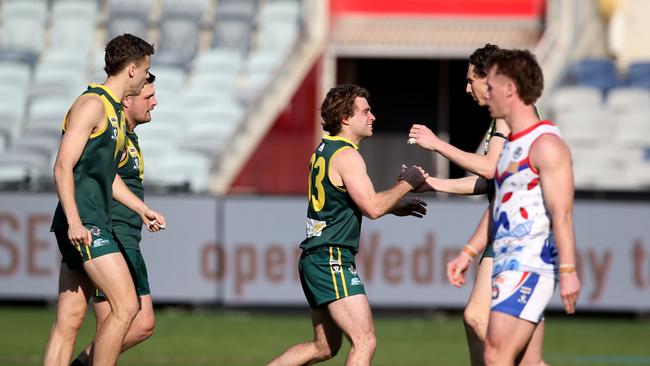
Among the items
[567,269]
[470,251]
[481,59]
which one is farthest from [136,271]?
[567,269]

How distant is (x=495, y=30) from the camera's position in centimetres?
2447

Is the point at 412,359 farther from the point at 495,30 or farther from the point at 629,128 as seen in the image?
the point at 495,30

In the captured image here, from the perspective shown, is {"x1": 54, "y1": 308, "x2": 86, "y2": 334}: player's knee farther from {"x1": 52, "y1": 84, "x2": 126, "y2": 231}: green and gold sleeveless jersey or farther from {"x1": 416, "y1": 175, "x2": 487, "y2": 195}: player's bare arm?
{"x1": 416, "y1": 175, "x2": 487, "y2": 195}: player's bare arm

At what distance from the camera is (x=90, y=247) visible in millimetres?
8836

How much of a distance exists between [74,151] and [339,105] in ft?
6.08

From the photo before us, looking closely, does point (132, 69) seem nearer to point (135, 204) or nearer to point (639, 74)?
point (135, 204)

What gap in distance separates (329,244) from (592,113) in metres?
13.8

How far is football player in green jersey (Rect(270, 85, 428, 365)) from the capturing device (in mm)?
8969

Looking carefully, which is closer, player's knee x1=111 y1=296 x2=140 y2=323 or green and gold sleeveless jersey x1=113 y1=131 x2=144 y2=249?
player's knee x1=111 y1=296 x2=140 y2=323

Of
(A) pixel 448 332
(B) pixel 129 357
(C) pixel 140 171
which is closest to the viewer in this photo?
(C) pixel 140 171

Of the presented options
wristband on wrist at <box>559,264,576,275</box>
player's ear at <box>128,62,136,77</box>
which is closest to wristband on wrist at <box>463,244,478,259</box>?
wristband on wrist at <box>559,264,576,275</box>

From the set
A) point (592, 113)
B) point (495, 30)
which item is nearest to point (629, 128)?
point (592, 113)

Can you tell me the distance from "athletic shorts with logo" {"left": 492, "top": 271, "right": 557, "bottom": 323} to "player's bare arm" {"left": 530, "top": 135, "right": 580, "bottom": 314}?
22 centimetres

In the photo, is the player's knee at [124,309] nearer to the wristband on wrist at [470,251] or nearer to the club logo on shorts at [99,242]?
the club logo on shorts at [99,242]
